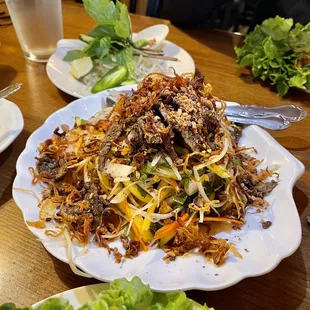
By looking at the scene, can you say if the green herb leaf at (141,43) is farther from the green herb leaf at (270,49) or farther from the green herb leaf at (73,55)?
the green herb leaf at (270,49)

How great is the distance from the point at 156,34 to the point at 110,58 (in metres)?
0.38

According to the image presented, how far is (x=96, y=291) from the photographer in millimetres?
987

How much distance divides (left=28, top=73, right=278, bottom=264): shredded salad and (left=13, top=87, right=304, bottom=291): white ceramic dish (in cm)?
3

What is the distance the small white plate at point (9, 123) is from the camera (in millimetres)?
1459

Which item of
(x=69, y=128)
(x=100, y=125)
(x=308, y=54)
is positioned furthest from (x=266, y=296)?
(x=308, y=54)

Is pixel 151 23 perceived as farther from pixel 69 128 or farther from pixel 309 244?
pixel 309 244

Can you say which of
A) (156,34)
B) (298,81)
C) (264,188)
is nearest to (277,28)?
(298,81)

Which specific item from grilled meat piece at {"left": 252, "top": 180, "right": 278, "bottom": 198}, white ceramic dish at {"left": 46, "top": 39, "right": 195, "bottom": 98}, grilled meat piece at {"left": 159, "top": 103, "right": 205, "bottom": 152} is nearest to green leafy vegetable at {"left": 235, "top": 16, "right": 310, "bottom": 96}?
white ceramic dish at {"left": 46, "top": 39, "right": 195, "bottom": 98}

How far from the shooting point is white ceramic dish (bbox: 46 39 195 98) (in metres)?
1.92

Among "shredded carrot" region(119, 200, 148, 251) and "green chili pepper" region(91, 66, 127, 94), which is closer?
"shredded carrot" region(119, 200, 148, 251)

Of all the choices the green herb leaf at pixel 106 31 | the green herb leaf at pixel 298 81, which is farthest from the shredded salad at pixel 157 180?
the green herb leaf at pixel 106 31

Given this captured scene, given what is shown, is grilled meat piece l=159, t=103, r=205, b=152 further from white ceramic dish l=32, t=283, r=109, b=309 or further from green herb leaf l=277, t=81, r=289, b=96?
Answer: green herb leaf l=277, t=81, r=289, b=96

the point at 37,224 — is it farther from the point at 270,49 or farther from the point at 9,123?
the point at 270,49

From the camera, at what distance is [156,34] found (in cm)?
236
